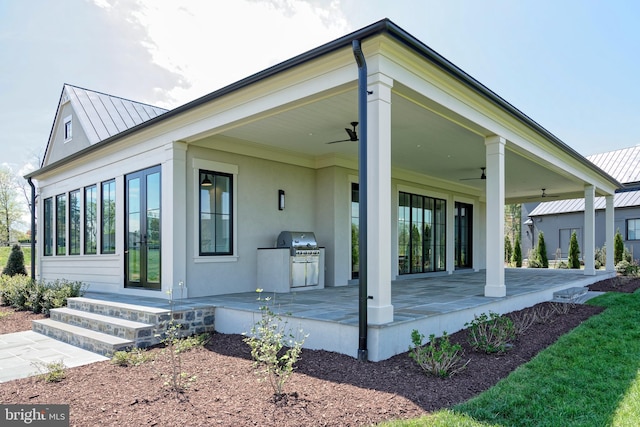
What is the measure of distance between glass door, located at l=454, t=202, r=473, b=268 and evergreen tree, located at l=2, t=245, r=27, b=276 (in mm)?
14657

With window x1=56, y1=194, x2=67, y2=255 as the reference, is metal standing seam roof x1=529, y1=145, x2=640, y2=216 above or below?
above

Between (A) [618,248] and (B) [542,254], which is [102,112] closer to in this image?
(B) [542,254]

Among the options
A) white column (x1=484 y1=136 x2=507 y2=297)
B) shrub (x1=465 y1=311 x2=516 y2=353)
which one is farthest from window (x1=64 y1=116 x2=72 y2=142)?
shrub (x1=465 y1=311 x2=516 y2=353)

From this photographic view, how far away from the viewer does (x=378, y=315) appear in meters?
4.07

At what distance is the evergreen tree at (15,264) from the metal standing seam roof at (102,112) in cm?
568

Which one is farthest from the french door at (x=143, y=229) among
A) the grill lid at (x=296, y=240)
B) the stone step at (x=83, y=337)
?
the grill lid at (x=296, y=240)

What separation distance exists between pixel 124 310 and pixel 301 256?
311 cm

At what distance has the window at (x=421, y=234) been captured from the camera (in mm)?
11000

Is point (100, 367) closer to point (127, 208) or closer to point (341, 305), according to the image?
point (341, 305)

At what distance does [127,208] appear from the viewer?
7934mm

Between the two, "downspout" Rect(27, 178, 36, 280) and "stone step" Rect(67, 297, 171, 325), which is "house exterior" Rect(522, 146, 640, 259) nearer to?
"stone step" Rect(67, 297, 171, 325)

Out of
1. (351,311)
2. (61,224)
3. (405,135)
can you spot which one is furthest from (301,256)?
(61,224)

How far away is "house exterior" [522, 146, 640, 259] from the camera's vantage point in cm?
1930

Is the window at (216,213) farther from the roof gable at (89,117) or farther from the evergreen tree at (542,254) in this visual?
the evergreen tree at (542,254)
